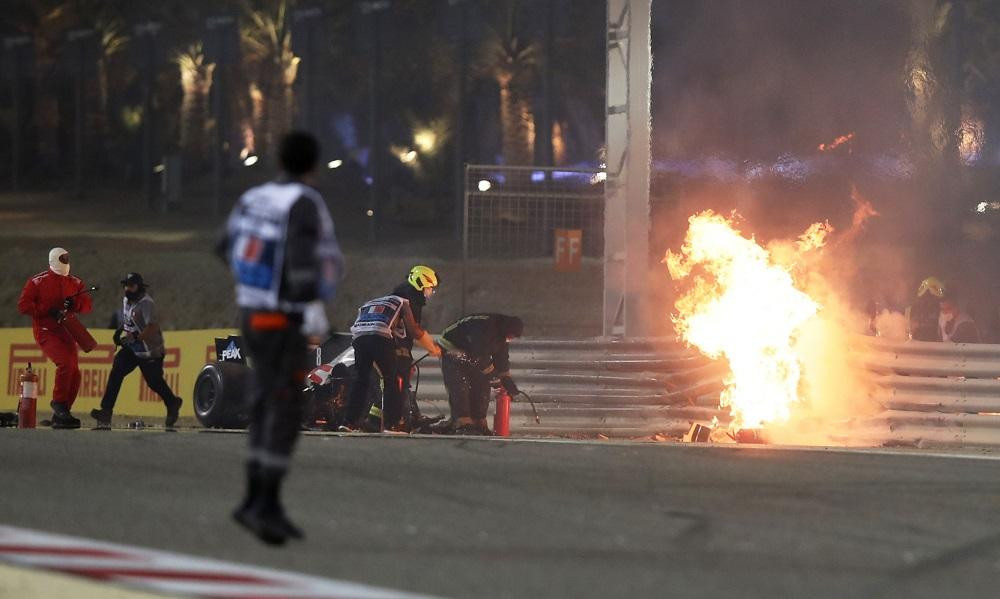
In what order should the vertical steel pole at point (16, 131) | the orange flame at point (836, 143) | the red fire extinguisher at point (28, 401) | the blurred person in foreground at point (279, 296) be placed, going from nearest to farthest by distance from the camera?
the blurred person in foreground at point (279, 296)
the red fire extinguisher at point (28, 401)
the orange flame at point (836, 143)
the vertical steel pole at point (16, 131)

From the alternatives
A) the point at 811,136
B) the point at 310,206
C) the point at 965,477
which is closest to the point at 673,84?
the point at 811,136

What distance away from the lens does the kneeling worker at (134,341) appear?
15648 mm

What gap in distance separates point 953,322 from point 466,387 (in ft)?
20.2

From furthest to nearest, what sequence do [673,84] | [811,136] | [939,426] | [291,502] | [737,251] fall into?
[673,84] < [811,136] < [737,251] < [939,426] < [291,502]

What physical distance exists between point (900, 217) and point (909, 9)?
524 centimetres

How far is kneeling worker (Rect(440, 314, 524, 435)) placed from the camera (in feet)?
49.4

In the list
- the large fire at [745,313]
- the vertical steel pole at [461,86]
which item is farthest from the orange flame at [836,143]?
the vertical steel pole at [461,86]

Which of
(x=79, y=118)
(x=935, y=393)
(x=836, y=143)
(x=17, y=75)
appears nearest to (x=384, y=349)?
(x=935, y=393)

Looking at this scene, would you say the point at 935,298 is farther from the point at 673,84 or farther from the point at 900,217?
the point at 673,84

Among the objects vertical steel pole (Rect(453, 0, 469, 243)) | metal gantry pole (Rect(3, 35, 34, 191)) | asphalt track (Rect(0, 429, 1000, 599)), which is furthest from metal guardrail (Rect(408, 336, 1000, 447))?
metal gantry pole (Rect(3, 35, 34, 191))

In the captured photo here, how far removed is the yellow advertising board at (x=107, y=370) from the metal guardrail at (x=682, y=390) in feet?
14.2

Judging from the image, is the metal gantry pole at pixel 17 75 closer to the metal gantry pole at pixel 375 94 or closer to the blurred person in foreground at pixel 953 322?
the metal gantry pole at pixel 375 94

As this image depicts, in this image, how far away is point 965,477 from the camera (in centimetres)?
930

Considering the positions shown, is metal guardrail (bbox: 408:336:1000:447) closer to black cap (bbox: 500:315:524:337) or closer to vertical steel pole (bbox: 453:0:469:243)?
black cap (bbox: 500:315:524:337)
